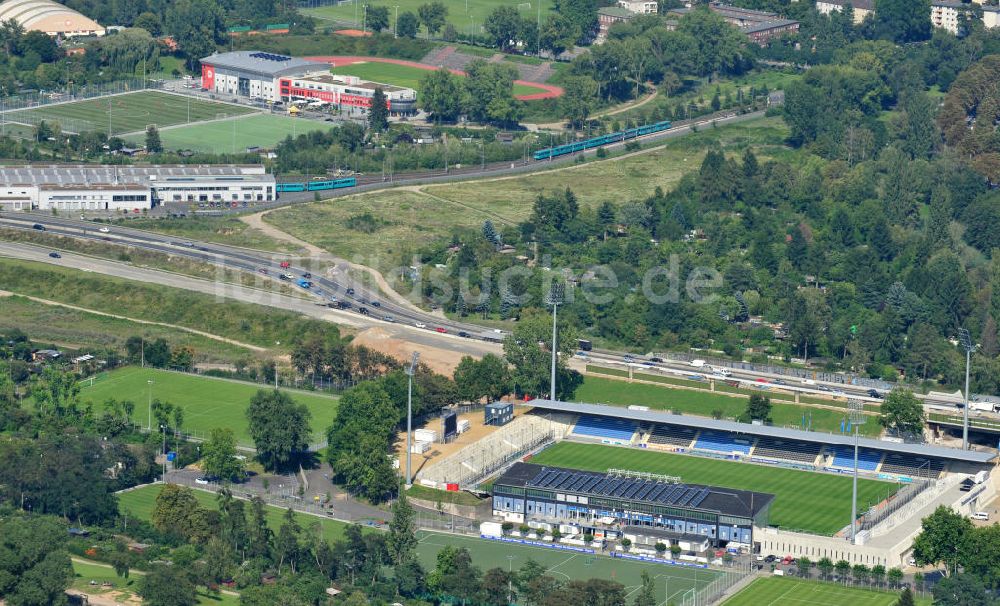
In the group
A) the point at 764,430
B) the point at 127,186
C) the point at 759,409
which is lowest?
the point at 764,430

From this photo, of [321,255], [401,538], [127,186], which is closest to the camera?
[401,538]

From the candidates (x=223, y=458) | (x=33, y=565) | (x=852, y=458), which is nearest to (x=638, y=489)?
(x=852, y=458)

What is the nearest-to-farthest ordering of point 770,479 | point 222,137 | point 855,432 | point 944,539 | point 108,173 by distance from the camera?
point 944,539, point 770,479, point 855,432, point 108,173, point 222,137

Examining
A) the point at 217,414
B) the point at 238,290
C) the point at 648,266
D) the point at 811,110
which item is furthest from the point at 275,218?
the point at 811,110

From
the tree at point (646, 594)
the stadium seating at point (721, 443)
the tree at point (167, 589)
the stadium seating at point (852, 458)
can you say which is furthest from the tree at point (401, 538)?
the stadium seating at point (852, 458)

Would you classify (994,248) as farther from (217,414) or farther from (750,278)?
(217,414)

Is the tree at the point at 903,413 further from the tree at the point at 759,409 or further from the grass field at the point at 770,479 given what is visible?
the tree at the point at 759,409

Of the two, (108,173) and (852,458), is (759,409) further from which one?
(108,173)
